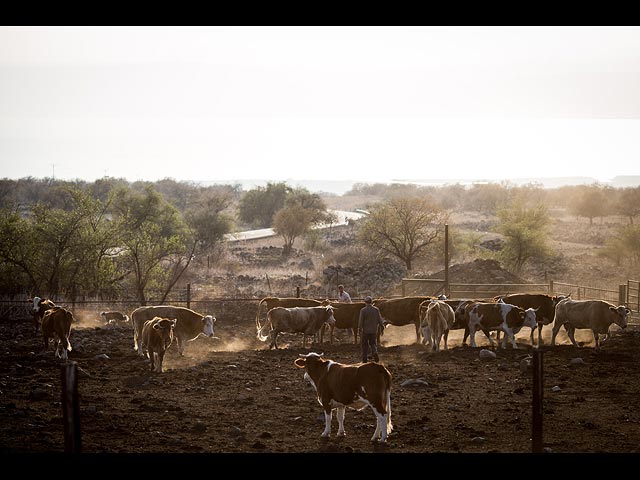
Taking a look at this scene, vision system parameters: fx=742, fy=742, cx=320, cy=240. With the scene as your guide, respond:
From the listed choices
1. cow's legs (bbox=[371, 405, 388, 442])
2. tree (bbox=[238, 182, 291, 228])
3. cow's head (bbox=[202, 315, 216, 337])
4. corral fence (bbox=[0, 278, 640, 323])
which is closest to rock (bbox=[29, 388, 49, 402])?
cow's head (bbox=[202, 315, 216, 337])

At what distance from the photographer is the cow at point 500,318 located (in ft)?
67.3

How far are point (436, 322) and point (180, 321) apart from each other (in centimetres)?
705

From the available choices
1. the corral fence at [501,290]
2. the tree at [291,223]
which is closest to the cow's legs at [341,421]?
the corral fence at [501,290]

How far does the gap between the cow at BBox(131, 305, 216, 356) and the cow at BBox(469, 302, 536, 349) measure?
23.9 feet

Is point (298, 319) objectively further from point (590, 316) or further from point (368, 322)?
point (590, 316)

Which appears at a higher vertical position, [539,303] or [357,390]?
[357,390]

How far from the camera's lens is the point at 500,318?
20.6 metres

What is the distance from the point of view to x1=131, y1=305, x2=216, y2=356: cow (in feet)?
Result: 66.5

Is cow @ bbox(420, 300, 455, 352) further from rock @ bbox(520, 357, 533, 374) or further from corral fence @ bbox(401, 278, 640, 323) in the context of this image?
corral fence @ bbox(401, 278, 640, 323)

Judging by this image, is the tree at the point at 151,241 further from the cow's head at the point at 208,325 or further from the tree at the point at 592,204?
the tree at the point at 592,204

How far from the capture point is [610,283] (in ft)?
150

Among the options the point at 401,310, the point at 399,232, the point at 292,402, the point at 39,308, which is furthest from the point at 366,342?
the point at 399,232

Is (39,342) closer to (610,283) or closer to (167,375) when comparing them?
(167,375)
